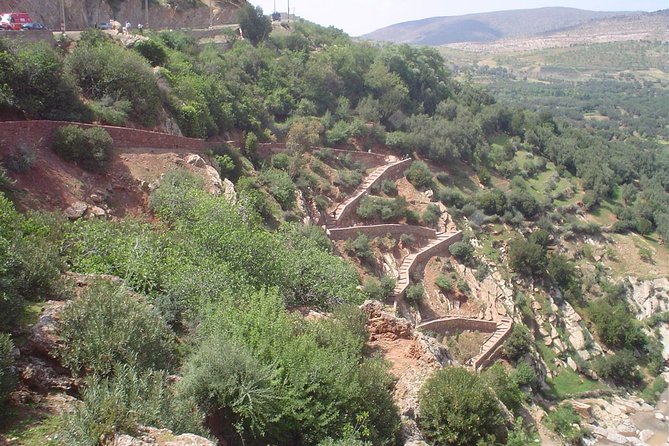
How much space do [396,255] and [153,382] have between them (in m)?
21.6

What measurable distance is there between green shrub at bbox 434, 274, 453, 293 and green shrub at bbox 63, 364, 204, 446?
2093 centimetres

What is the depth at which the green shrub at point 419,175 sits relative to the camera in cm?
3472

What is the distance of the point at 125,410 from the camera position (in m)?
6.70

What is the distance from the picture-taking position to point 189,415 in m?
7.50

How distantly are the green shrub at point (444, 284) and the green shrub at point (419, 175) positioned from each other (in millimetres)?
8415

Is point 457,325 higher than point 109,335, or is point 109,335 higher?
point 109,335

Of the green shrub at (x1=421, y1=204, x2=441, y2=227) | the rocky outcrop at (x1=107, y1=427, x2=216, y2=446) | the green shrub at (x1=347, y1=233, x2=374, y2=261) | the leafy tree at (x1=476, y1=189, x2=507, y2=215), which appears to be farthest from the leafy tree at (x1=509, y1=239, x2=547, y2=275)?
the rocky outcrop at (x1=107, y1=427, x2=216, y2=446)

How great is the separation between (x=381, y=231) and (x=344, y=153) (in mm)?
6911

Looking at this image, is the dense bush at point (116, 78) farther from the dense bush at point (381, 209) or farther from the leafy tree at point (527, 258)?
the leafy tree at point (527, 258)

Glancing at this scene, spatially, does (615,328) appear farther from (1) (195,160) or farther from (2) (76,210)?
(2) (76,210)

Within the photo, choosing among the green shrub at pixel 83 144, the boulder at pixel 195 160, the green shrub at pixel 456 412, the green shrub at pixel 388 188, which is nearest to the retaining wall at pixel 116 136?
the green shrub at pixel 83 144

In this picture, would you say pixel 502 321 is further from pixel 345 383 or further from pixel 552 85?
pixel 552 85

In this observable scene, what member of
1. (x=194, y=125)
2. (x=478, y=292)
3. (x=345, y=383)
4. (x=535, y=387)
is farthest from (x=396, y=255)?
(x=345, y=383)

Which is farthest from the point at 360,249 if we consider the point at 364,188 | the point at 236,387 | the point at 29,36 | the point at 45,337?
the point at 45,337
